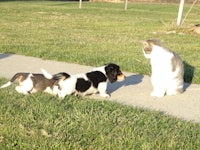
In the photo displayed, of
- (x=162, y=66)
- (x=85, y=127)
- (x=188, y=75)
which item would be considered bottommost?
(x=188, y=75)

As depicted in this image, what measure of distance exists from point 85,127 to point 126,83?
3083 mm

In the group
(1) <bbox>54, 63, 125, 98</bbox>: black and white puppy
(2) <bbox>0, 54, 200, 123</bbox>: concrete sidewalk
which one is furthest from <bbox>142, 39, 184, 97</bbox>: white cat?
(1) <bbox>54, 63, 125, 98</bbox>: black and white puppy

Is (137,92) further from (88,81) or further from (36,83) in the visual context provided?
(36,83)

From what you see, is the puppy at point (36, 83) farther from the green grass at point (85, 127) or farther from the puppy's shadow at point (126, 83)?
the puppy's shadow at point (126, 83)

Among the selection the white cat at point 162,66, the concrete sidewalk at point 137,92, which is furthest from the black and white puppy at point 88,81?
the white cat at point 162,66

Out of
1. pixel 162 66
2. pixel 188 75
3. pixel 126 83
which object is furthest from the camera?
pixel 188 75

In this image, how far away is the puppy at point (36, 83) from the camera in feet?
21.9

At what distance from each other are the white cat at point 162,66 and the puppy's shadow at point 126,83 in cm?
90

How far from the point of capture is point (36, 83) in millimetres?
6707

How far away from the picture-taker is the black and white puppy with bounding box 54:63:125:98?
646 centimetres

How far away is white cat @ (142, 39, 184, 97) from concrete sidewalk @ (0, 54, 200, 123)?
0.77 feet

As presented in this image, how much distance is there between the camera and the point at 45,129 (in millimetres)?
5105

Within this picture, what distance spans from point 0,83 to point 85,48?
538cm

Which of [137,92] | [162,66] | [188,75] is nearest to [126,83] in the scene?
[137,92]
